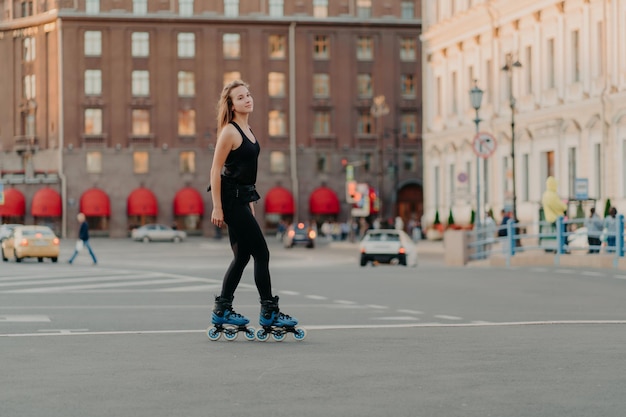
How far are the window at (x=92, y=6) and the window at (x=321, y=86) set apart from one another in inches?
642

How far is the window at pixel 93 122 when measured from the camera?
10450 cm

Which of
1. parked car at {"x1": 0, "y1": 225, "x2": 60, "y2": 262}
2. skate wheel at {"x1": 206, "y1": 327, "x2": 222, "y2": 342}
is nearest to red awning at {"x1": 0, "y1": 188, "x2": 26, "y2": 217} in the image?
parked car at {"x1": 0, "y1": 225, "x2": 60, "y2": 262}

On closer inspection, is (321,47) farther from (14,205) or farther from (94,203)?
(14,205)

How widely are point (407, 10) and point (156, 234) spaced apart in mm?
25954

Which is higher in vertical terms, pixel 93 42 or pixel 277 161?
pixel 93 42

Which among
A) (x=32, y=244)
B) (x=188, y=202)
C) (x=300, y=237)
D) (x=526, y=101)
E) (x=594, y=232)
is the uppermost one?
(x=526, y=101)

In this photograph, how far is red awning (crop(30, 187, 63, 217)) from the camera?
337 ft

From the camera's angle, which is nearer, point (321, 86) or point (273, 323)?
point (273, 323)

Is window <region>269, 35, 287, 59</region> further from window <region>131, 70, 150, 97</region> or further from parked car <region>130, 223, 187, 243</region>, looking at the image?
parked car <region>130, 223, 187, 243</region>

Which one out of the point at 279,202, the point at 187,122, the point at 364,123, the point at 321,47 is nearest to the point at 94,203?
the point at 187,122

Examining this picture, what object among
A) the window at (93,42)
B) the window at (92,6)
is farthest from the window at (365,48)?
the window at (92,6)

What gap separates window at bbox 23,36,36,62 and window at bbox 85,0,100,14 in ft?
18.5

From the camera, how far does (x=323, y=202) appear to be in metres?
107

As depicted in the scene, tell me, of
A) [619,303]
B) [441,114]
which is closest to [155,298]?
[619,303]
